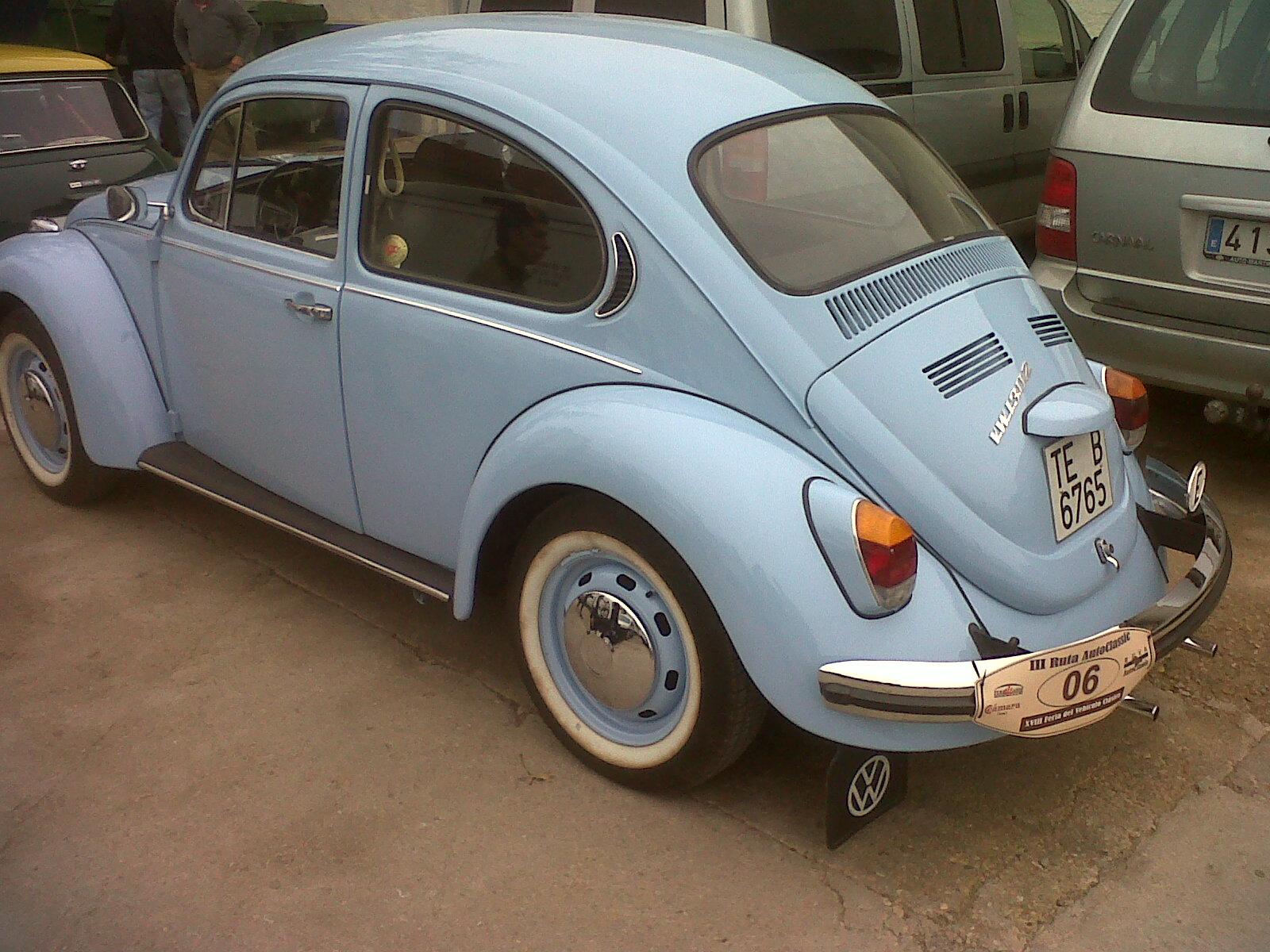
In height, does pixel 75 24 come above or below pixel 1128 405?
above

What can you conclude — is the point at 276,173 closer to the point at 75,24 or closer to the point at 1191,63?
the point at 1191,63

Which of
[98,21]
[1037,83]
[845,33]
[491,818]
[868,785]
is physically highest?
[98,21]

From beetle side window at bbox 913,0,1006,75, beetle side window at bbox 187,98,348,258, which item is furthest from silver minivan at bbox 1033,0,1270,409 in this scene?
beetle side window at bbox 187,98,348,258

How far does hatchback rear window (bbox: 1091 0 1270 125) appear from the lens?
13.6ft

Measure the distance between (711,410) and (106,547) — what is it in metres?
2.67

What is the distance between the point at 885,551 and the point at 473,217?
1.41 m

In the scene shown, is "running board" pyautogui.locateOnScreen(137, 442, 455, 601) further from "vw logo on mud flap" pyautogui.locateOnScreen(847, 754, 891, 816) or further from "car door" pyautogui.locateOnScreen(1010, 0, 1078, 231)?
"car door" pyautogui.locateOnScreen(1010, 0, 1078, 231)

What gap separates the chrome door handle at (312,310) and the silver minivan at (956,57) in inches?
96.4

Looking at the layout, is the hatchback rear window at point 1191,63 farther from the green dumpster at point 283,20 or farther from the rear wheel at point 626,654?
the green dumpster at point 283,20

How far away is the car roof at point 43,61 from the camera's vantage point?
648cm

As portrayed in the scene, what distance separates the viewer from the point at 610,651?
2855 millimetres

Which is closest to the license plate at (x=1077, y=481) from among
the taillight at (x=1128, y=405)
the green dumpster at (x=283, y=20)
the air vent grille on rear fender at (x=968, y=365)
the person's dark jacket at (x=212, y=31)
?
the air vent grille on rear fender at (x=968, y=365)

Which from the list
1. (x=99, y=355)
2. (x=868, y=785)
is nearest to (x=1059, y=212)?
(x=868, y=785)

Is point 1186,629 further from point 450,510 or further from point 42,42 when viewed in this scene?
point 42,42
